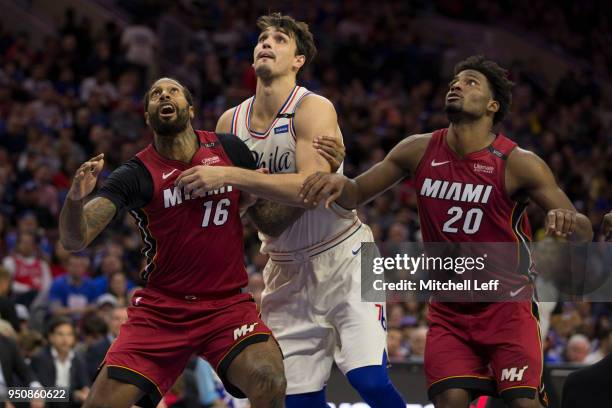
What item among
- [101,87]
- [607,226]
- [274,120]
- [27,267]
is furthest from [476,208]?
[101,87]

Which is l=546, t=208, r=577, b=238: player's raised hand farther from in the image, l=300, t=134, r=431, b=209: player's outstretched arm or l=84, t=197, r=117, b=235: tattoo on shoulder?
l=84, t=197, r=117, b=235: tattoo on shoulder

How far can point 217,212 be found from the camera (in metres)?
5.78

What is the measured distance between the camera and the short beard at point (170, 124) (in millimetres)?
5773

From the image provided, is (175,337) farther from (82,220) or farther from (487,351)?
(487,351)

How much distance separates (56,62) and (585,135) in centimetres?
844

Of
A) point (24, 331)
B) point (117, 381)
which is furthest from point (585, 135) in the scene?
point (117, 381)

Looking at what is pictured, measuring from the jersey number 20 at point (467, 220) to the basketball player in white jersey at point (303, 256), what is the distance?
78cm

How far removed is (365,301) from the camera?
6238mm

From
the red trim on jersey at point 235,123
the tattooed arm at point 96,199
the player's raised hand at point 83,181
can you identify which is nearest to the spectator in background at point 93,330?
the red trim on jersey at point 235,123

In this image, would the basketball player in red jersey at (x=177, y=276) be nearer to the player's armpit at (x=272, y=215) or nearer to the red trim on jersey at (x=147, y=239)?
the red trim on jersey at (x=147, y=239)

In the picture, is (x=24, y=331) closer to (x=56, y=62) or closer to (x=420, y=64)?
(x=56, y=62)

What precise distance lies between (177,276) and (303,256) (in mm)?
884

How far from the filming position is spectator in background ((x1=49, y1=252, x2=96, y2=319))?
437 inches

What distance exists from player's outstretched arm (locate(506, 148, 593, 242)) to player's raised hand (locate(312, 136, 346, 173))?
92 cm
